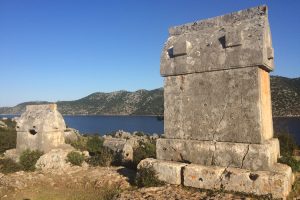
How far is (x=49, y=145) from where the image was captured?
1033cm

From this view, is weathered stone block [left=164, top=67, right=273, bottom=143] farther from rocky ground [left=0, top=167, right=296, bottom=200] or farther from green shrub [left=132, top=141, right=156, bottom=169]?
green shrub [left=132, top=141, right=156, bottom=169]

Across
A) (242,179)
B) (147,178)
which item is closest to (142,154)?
(147,178)

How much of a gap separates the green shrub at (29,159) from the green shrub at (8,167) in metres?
0.17

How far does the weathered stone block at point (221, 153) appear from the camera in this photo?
448cm

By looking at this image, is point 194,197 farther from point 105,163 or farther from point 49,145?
point 49,145

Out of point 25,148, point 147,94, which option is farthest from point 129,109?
point 25,148

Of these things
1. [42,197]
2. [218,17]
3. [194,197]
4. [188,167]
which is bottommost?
[42,197]

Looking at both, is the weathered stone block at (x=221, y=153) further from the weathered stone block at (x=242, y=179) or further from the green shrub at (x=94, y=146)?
the green shrub at (x=94, y=146)

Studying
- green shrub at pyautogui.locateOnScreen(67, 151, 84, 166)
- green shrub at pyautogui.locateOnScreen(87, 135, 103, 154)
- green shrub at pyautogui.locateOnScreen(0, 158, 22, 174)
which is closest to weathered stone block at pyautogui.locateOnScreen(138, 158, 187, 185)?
green shrub at pyautogui.locateOnScreen(67, 151, 84, 166)

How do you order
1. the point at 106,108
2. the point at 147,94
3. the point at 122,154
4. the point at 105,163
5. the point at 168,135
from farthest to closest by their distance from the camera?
the point at 106,108 < the point at 147,94 < the point at 122,154 < the point at 105,163 < the point at 168,135

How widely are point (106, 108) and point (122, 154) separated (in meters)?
144

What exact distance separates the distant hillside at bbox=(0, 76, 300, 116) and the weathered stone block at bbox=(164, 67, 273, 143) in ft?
218

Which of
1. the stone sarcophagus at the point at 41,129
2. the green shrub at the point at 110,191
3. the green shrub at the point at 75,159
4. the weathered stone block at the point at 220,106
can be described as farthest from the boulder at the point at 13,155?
the weathered stone block at the point at 220,106

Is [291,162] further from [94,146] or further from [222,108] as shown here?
[94,146]
